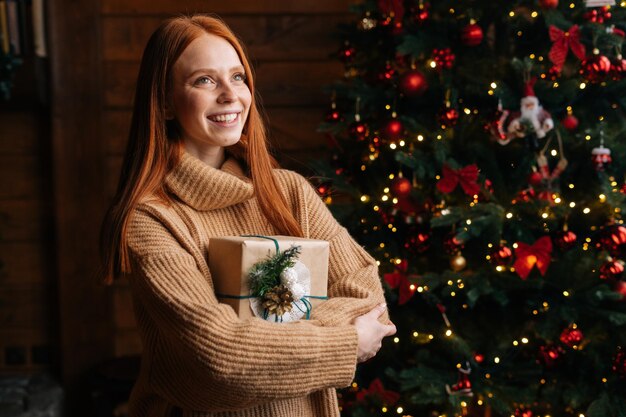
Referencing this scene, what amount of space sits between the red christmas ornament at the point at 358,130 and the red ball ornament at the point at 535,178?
0.59 m

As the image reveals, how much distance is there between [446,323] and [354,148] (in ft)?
2.39

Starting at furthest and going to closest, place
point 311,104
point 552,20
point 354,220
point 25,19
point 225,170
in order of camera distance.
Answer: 1. point 311,104
2. point 25,19
3. point 354,220
4. point 552,20
5. point 225,170

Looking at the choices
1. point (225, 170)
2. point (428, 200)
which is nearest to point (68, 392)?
point (428, 200)

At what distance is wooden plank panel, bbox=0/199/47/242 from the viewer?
3.41 m

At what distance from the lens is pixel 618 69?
247cm

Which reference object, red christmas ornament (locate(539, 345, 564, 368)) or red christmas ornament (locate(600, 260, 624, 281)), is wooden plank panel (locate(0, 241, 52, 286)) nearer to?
red christmas ornament (locate(539, 345, 564, 368))

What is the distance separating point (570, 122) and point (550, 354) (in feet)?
2.58

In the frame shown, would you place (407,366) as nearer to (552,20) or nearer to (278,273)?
(552,20)

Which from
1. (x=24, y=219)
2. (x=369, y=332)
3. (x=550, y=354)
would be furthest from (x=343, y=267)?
(x=24, y=219)

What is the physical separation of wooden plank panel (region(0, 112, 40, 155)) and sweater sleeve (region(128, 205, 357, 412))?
7.32 feet

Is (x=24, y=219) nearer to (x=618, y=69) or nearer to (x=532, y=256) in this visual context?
(x=532, y=256)

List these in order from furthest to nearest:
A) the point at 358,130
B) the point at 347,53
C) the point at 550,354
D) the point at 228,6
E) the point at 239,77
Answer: the point at 228,6
the point at 347,53
the point at 358,130
the point at 550,354
the point at 239,77

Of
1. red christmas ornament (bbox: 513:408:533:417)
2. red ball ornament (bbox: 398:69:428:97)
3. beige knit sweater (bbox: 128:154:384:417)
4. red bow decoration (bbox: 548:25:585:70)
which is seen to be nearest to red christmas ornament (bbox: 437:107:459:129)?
red ball ornament (bbox: 398:69:428:97)

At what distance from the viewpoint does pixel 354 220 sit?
2719mm
